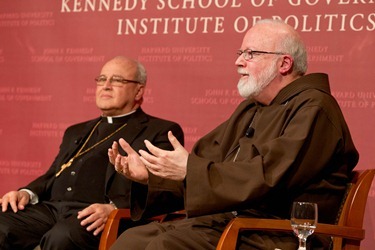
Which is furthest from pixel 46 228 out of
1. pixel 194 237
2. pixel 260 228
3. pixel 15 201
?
pixel 260 228

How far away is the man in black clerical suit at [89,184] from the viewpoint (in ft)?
12.2

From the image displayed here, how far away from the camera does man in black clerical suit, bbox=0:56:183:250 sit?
12.2 feet

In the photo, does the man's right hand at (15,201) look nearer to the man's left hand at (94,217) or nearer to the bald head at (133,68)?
the man's left hand at (94,217)

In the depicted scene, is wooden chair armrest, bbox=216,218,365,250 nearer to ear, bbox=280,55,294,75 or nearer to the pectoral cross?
ear, bbox=280,55,294,75

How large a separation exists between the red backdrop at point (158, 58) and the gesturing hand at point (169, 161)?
1688 millimetres

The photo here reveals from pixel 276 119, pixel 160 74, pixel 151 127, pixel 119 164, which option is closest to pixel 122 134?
pixel 151 127

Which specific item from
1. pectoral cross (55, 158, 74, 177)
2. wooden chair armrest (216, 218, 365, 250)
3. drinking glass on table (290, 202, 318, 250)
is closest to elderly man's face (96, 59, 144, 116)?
pectoral cross (55, 158, 74, 177)

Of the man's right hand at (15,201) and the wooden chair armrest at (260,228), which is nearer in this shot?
the wooden chair armrest at (260,228)

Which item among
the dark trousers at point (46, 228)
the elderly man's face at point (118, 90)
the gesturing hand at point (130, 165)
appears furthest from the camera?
the elderly man's face at point (118, 90)

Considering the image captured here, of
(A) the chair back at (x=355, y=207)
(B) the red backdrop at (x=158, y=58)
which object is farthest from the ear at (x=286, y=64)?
(B) the red backdrop at (x=158, y=58)

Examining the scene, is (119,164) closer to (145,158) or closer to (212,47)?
(145,158)

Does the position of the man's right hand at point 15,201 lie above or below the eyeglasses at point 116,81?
below

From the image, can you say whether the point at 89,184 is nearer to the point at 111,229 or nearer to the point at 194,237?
the point at 111,229

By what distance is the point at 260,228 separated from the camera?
2854 mm
